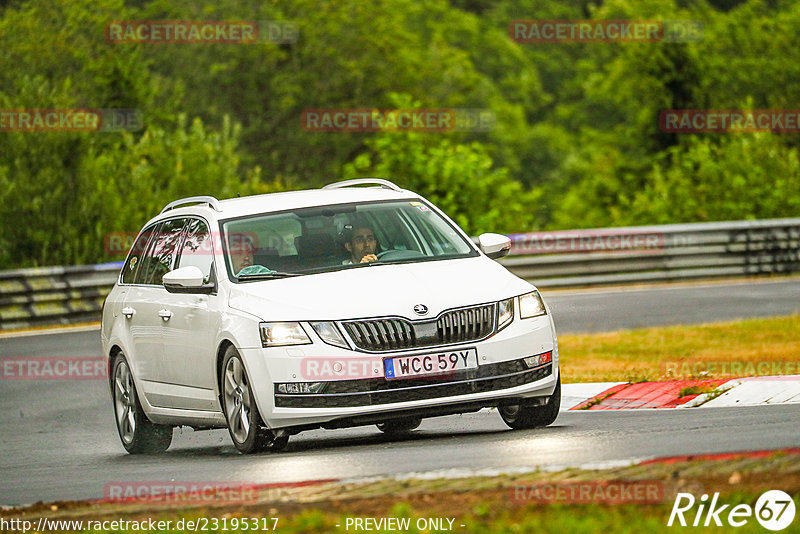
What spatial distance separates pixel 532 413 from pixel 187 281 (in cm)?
240

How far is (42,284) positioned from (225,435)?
35.6 feet

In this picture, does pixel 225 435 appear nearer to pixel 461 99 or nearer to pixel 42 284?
pixel 42 284

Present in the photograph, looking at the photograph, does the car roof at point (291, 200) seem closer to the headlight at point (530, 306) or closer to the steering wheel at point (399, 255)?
the steering wheel at point (399, 255)

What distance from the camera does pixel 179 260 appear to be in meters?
11.1

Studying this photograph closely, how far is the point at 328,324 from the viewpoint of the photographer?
9227mm

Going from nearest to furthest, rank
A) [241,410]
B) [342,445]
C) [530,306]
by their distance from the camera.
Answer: [241,410]
[530,306]
[342,445]

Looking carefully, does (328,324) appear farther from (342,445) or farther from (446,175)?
(446,175)

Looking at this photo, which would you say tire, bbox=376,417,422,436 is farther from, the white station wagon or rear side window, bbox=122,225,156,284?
rear side window, bbox=122,225,156,284

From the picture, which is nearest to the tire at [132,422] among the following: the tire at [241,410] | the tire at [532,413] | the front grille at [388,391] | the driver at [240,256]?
the driver at [240,256]

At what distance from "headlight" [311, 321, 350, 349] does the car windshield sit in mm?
880

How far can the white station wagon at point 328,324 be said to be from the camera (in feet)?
30.3

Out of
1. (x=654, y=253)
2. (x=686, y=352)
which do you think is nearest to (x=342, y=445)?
(x=686, y=352)

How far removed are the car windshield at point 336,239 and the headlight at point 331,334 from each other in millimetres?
880

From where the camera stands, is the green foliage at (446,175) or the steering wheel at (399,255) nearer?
the steering wheel at (399,255)
